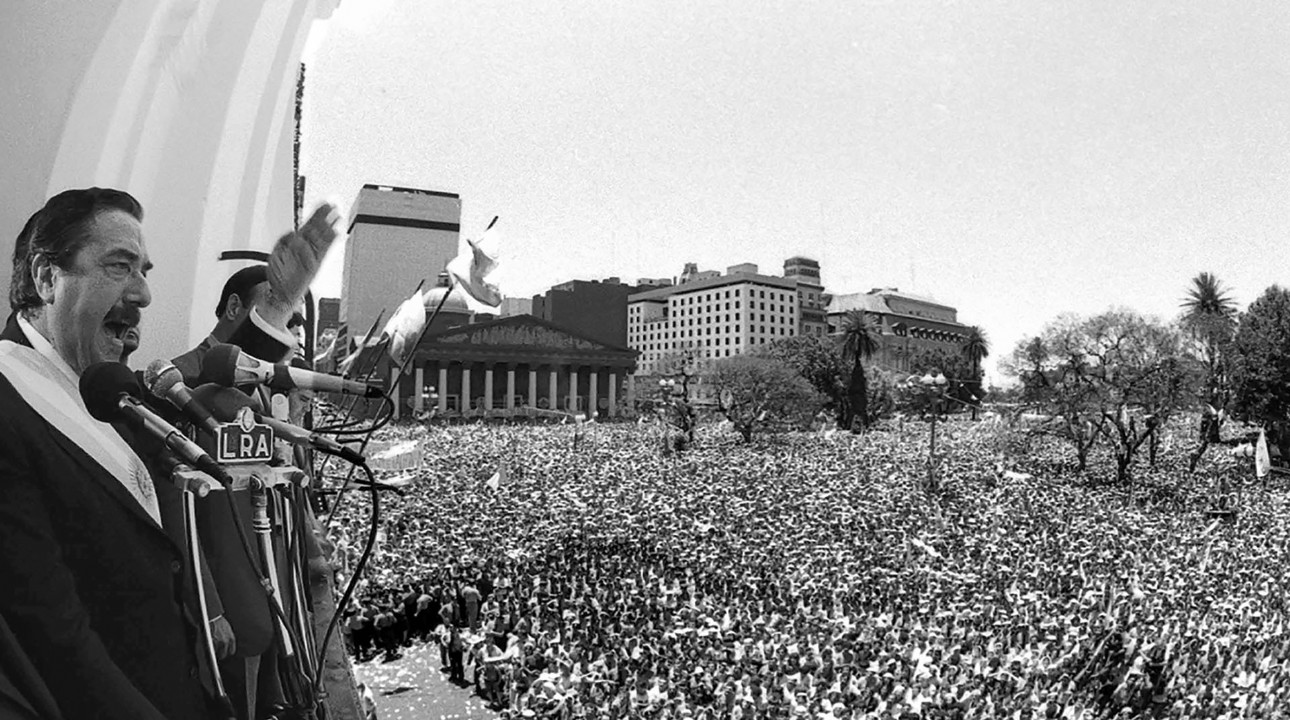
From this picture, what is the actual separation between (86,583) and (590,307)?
285 ft

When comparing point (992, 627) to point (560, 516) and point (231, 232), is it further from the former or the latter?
point (231, 232)

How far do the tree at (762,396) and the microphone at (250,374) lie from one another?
40319mm

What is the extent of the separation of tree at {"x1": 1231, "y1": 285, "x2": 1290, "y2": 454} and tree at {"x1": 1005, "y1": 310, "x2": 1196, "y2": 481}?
3.70m

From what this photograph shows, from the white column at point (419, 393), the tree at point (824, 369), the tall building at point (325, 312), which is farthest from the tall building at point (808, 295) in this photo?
the tall building at point (325, 312)

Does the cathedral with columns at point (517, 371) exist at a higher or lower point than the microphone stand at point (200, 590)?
higher

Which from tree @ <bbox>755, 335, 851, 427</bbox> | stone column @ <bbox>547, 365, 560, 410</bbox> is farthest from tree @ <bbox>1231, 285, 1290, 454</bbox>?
stone column @ <bbox>547, 365, 560, 410</bbox>

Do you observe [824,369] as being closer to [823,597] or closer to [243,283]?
[823,597]

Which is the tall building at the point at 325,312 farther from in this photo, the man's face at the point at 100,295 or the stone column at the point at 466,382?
the stone column at the point at 466,382

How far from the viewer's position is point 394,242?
36.4 ft

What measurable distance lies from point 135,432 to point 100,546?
13.5 inches

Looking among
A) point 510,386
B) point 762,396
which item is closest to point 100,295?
point 762,396

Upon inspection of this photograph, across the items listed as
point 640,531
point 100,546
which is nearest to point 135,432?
point 100,546

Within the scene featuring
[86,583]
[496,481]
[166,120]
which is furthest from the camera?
[496,481]

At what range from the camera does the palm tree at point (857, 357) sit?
60.9 m
